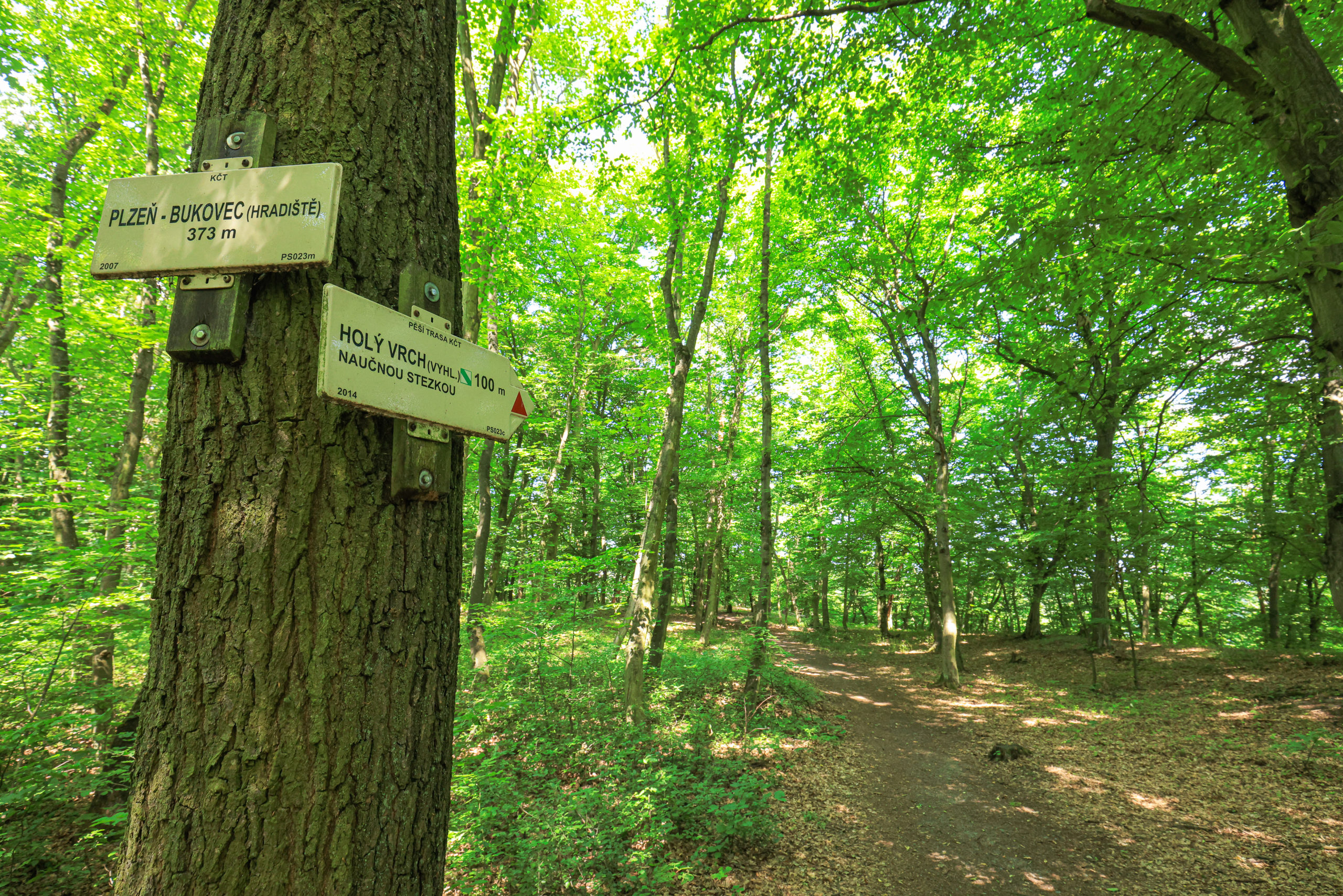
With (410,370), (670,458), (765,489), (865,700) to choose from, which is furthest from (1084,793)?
(410,370)

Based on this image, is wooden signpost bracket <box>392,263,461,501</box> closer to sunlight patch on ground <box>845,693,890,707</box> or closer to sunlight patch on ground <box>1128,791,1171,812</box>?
sunlight patch on ground <box>1128,791,1171,812</box>

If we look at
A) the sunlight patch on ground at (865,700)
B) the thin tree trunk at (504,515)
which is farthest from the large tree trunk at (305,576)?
the thin tree trunk at (504,515)

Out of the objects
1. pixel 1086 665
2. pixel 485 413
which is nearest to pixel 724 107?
pixel 485 413

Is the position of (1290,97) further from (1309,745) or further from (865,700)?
(865,700)

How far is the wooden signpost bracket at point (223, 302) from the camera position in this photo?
1104 millimetres

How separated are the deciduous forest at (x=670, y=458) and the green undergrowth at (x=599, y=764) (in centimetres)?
7

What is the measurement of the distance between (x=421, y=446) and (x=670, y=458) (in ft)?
22.7

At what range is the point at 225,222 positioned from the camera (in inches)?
45.5

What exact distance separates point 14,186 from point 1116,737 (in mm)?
18476

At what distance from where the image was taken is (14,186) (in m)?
7.77

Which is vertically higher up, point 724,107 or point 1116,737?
point 724,107

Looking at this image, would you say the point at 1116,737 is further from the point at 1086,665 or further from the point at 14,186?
the point at 14,186

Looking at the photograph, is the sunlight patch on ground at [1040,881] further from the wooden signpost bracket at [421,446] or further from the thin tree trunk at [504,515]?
the thin tree trunk at [504,515]

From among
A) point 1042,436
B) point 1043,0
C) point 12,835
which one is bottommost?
point 12,835
